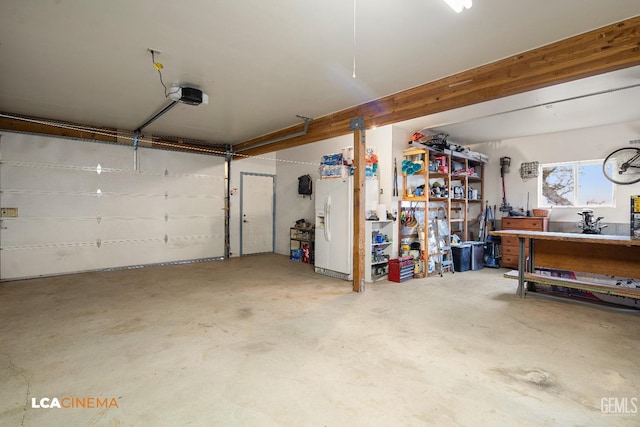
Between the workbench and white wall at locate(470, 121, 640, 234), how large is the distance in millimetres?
2612

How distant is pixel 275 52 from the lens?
9.73 feet

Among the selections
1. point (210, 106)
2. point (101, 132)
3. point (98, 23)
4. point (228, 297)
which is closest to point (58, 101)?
point (101, 132)

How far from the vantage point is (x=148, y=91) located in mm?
4047

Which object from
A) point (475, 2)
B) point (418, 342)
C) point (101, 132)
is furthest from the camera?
point (101, 132)

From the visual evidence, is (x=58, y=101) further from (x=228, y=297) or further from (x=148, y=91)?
(x=228, y=297)

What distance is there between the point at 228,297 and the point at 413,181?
4058mm

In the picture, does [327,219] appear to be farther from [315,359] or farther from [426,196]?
[315,359]

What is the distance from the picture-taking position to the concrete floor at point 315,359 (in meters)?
1.92

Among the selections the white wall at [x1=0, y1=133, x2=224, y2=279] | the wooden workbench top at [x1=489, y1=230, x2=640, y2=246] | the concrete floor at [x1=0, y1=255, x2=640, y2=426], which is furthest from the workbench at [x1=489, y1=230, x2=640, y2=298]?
the white wall at [x1=0, y1=133, x2=224, y2=279]

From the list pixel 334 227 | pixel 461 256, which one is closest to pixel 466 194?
pixel 461 256

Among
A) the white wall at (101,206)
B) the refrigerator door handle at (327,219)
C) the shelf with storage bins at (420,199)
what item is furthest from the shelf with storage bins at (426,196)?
the white wall at (101,206)

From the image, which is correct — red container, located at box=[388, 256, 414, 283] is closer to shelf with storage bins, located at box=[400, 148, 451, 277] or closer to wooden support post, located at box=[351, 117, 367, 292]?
shelf with storage bins, located at box=[400, 148, 451, 277]

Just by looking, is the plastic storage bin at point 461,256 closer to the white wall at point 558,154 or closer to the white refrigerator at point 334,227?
the white wall at point 558,154

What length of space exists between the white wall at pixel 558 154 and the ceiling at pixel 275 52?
3.46ft
